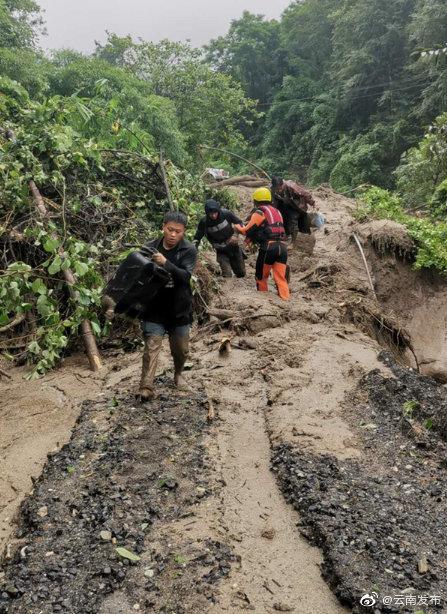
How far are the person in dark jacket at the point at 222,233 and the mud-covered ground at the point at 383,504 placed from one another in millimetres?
4039

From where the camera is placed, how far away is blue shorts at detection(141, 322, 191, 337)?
492 centimetres

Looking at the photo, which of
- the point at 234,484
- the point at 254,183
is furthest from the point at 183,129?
the point at 234,484

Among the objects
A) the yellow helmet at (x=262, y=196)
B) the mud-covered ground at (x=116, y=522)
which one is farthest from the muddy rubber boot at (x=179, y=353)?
the yellow helmet at (x=262, y=196)

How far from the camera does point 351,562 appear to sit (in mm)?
2908

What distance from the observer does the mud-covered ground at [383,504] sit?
2.76 metres

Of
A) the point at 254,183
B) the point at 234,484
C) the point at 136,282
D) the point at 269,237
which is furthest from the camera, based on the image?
the point at 254,183

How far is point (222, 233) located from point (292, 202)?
1.96 metres

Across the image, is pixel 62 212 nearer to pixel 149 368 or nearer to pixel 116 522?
pixel 149 368

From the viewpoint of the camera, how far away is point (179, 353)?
16.6 ft

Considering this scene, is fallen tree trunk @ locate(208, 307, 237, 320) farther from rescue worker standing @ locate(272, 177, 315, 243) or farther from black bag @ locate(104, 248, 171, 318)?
rescue worker standing @ locate(272, 177, 315, 243)

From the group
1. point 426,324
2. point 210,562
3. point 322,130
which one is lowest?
point 426,324

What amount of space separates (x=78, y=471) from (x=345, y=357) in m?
3.27

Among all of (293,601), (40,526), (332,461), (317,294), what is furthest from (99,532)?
(317,294)

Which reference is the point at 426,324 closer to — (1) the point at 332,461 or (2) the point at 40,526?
(1) the point at 332,461
